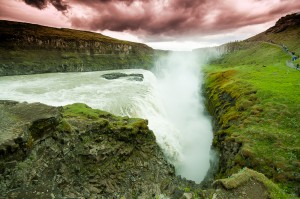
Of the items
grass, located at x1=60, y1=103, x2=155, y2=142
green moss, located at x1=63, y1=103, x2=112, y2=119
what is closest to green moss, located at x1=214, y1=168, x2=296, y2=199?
grass, located at x1=60, y1=103, x2=155, y2=142

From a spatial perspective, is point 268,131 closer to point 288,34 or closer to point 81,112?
point 81,112

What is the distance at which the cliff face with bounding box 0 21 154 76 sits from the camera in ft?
258

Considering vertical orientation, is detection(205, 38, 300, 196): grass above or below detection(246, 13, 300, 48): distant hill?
below

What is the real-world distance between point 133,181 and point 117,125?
5.35 meters

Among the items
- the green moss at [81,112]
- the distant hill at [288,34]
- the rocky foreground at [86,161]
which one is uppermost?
the distant hill at [288,34]

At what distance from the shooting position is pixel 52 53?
319 ft

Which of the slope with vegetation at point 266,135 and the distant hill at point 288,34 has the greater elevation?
the distant hill at point 288,34

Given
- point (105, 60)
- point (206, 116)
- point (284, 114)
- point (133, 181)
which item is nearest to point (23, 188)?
point (133, 181)

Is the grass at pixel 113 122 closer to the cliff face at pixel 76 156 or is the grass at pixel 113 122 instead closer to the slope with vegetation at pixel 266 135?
the cliff face at pixel 76 156

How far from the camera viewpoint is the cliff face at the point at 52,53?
78500 mm

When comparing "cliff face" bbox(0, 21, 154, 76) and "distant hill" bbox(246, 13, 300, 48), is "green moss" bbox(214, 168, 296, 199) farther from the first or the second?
"distant hill" bbox(246, 13, 300, 48)

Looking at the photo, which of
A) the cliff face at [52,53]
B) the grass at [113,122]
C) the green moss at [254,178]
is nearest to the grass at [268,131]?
the green moss at [254,178]

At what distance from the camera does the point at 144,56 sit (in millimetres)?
154000

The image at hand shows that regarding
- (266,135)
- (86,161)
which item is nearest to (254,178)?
(266,135)
